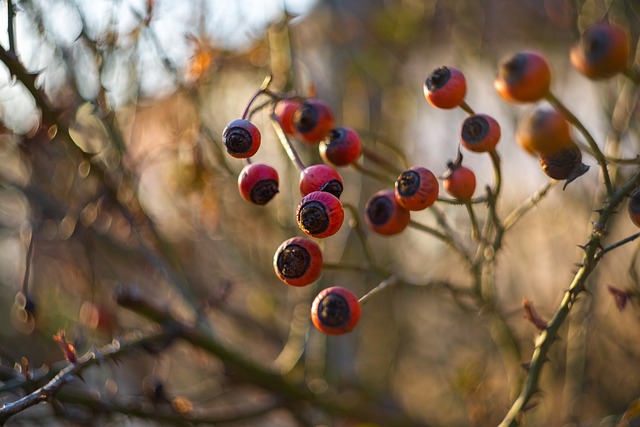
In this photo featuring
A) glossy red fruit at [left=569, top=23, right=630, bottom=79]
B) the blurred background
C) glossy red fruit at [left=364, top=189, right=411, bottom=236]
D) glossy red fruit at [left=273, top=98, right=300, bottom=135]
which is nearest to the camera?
glossy red fruit at [left=569, top=23, right=630, bottom=79]

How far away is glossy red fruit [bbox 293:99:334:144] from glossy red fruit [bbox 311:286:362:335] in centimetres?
40

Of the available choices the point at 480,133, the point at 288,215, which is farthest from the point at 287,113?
the point at 288,215

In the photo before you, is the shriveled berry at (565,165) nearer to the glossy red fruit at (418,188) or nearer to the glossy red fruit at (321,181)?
the glossy red fruit at (418,188)

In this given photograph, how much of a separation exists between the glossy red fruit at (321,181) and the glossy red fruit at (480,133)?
0.30 meters

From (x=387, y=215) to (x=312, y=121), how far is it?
277mm

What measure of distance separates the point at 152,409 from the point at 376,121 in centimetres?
233

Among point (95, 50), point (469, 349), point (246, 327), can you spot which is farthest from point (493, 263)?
point (469, 349)

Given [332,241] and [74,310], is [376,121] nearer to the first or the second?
[332,241]

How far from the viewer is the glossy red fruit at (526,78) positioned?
975 millimetres

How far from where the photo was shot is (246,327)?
3.39m

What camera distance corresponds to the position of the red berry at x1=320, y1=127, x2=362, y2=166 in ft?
4.52

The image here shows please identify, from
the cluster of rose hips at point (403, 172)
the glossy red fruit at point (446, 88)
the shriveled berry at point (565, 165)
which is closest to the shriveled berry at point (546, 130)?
→ the cluster of rose hips at point (403, 172)

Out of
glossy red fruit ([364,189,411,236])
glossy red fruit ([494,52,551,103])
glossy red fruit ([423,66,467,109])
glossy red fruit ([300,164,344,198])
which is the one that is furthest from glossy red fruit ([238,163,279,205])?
glossy red fruit ([494,52,551,103])

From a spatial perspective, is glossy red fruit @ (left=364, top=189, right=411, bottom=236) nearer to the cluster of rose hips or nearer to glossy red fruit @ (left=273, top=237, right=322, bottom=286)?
the cluster of rose hips
